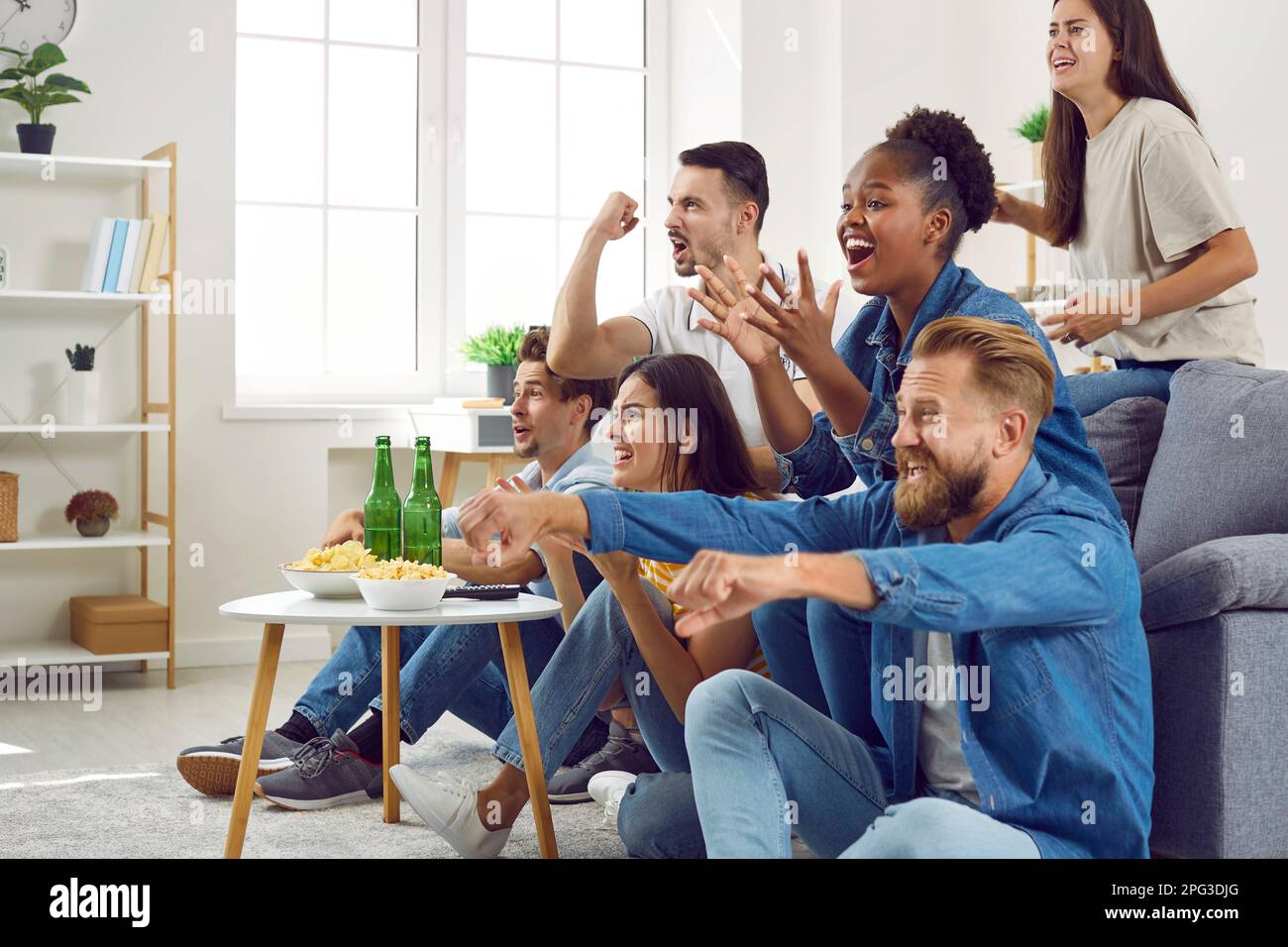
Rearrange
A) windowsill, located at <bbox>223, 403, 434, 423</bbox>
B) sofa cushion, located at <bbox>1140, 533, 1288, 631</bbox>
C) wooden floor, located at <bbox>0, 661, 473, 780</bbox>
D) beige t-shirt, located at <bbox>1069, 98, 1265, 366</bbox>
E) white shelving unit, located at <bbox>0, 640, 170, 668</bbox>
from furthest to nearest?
windowsill, located at <bbox>223, 403, 434, 423</bbox> < white shelving unit, located at <bbox>0, 640, 170, 668</bbox> < wooden floor, located at <bbox>0, 661, 473, 780</bbox> < beige t-shirt, located at <bbox>1069, 98, 1265, 366</bbox> < sofa cushion, located at <bbox>1140, 533, 1288, 631</bbox>

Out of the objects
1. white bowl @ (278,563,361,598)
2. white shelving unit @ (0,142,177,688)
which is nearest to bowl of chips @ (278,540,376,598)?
white bowl @ (278,563,361,598)

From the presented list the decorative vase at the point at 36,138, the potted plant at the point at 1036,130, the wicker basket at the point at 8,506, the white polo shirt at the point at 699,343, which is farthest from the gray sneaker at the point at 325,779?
the potted plant at the point at 1036,130

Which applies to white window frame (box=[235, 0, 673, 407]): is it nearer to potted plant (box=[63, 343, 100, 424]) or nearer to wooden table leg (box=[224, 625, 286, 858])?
potted plant (box=[63, 343, 100, 424])

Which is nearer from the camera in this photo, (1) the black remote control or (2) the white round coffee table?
(2) the white round coffee table

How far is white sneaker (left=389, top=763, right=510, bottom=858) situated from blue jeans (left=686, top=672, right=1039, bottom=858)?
2.38ft

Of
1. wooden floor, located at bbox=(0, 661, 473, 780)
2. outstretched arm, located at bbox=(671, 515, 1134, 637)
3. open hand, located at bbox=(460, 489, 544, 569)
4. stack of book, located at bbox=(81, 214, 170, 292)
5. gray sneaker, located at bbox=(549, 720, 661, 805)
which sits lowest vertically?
wooden floor, located at bbox=(0, 661, 473, 780)

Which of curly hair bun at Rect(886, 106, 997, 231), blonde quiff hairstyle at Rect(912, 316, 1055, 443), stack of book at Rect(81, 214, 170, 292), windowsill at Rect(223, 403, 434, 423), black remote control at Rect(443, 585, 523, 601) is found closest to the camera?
blonde quiff hairstyle at Rect(912, 316, 1055, 443)

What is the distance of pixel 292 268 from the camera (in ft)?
15.8

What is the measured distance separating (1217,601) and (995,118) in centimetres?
322

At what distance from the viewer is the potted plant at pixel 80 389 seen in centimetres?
415

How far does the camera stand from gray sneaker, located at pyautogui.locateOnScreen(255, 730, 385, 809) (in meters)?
2.70

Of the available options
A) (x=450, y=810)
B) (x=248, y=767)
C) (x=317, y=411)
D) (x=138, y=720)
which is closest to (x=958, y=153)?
(x=450, y=810)
